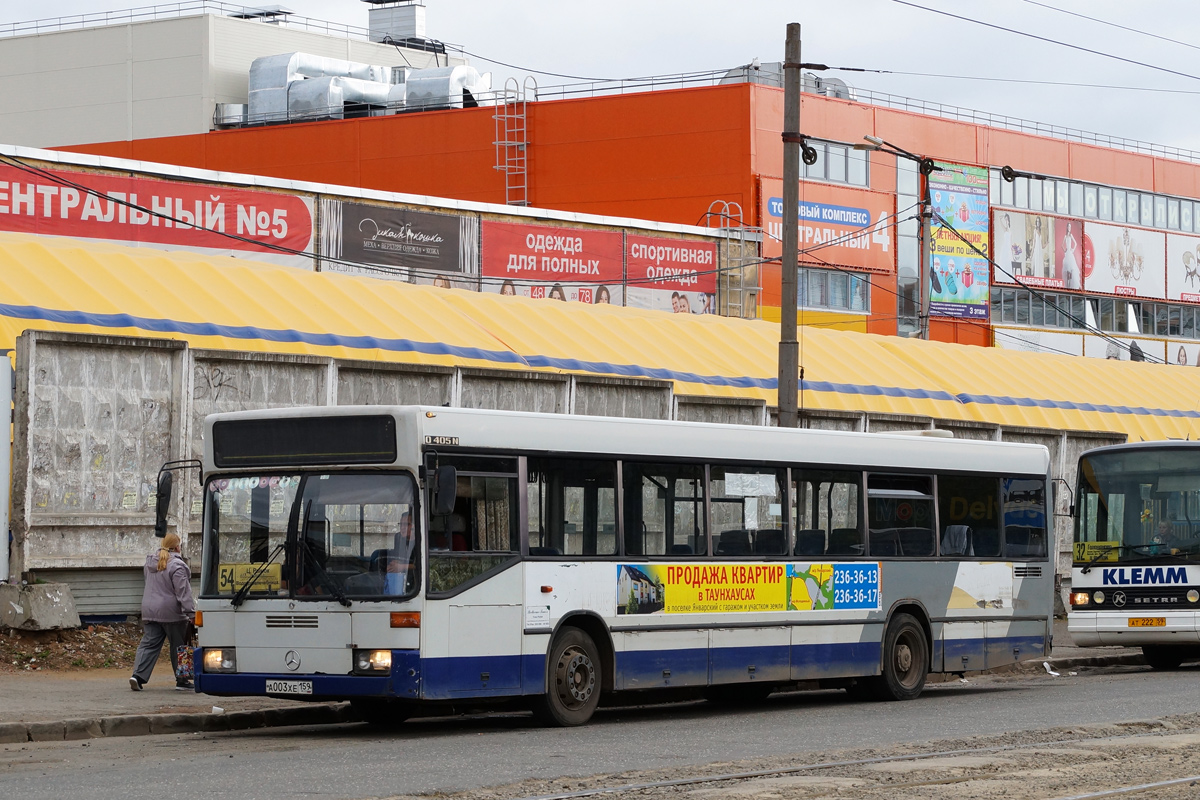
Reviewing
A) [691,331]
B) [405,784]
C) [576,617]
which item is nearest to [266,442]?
[576,617]

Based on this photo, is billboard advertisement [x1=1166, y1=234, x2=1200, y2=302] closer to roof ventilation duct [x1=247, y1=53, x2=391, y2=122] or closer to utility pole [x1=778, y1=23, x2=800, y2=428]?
roof ventilation duct [x1=247, y1=53, x2=391, y2=122]

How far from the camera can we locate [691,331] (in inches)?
1315

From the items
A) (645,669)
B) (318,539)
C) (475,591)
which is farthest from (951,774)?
(318,539)

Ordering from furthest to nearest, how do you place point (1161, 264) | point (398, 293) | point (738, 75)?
point (1161, 264)
point (738, 75)
point (398, 293)

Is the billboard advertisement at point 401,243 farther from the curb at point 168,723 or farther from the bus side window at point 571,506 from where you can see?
the bus side window at point 571,506

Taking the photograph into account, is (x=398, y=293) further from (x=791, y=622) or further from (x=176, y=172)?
(x=791, y=622)

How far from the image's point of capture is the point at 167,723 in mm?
14133

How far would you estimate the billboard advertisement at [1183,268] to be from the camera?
77562 mm

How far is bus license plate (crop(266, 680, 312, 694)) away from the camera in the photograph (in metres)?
13.6

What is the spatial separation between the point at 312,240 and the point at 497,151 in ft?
89.8

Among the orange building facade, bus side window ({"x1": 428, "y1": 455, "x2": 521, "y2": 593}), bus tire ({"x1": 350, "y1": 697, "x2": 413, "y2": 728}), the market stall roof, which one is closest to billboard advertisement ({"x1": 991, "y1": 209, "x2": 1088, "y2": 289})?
the orange building facade

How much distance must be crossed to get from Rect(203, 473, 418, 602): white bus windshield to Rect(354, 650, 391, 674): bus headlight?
0.42 meters

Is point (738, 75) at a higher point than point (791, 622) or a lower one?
higher

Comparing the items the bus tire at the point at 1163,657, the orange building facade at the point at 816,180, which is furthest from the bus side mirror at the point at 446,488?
the orange building facade at the point at 816,180
